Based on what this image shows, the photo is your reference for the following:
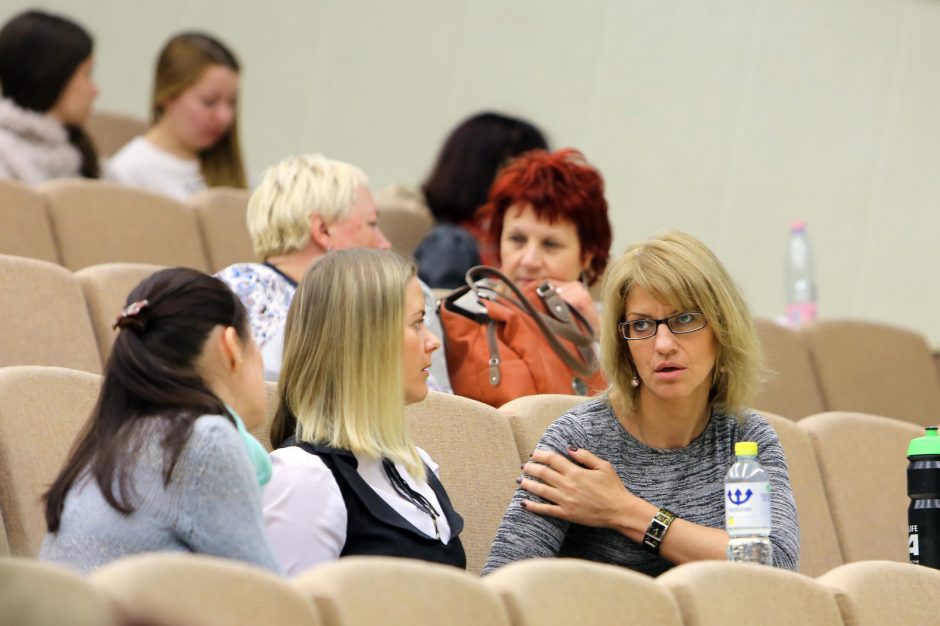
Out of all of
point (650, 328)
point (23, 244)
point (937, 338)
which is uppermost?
point (650, 328)

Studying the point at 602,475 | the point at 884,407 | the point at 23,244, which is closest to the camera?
the point at 602,475

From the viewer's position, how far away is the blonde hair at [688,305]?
84.5 inches

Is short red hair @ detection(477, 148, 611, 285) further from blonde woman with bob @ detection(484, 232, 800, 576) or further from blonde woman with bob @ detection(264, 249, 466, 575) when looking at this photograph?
blonde woman with bob @ detection(264, 249, 466, 575)

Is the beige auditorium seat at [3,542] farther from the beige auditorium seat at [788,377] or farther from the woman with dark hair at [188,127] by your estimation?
the woman with dark hair at [188,127]

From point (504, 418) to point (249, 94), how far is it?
3117 millimetres

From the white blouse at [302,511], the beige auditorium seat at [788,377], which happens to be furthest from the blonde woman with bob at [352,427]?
the beige auditorium seat at [788,377]

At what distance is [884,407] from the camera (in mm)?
3816

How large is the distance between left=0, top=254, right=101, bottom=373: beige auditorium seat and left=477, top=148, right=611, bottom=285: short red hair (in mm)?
969

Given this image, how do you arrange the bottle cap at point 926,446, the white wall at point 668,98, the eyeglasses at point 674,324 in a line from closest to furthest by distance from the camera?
the eyeglasses at point 674,324
the bottle cap at point 926,446
the white wall at point 668,98

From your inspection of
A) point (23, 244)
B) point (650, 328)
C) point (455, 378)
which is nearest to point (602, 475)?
point (650, 328)

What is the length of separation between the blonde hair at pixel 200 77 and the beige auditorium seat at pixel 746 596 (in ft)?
9.10

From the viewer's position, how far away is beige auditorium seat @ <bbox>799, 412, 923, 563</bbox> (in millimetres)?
2754

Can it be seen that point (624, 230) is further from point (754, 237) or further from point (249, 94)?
point (249, 94)

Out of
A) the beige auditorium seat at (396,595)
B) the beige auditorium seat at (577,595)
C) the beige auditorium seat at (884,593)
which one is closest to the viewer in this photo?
the beige auditorium seat at (396,595)
